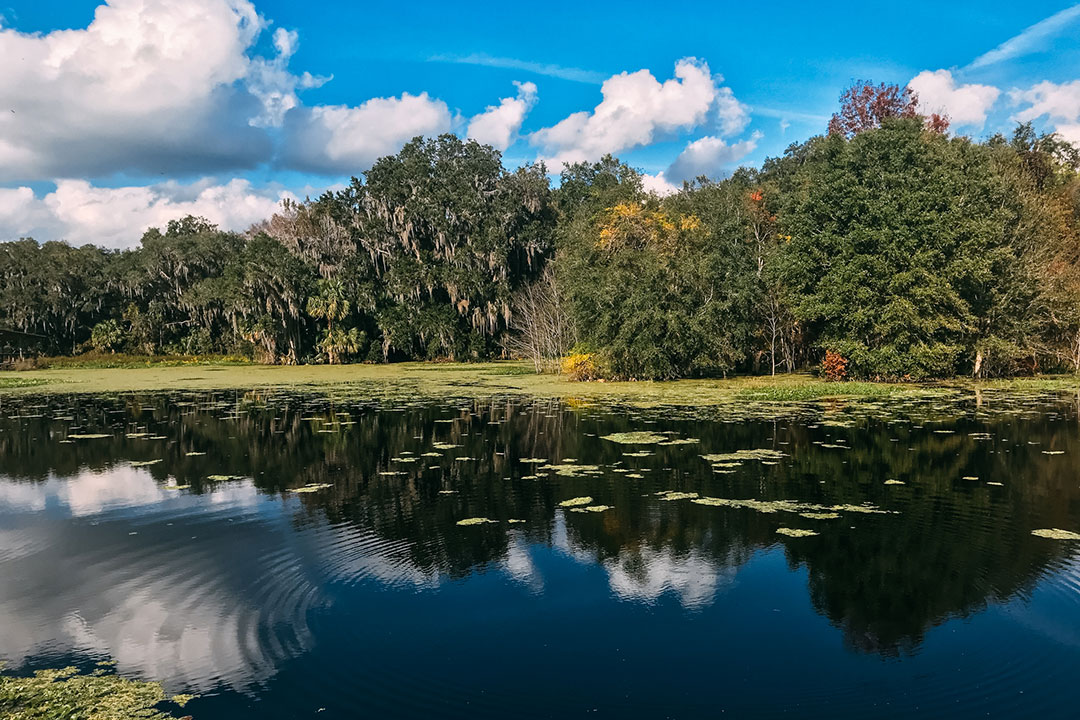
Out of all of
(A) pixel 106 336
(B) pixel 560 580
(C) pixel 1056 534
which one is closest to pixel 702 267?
(C) pixel 1056 534

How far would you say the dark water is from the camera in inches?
207

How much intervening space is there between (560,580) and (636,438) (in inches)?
330

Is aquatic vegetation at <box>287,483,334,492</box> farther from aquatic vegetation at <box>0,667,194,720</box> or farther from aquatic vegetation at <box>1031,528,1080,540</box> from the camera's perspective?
aquatic vegetation at <box>1031,528,1080,540</box>

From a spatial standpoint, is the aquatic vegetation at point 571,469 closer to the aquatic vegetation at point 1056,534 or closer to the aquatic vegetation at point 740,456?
the aquatic vegetation at point 740,456

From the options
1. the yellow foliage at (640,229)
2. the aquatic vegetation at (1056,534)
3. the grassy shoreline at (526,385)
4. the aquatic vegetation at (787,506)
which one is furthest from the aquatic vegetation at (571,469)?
the yellow foliage at (640,229)

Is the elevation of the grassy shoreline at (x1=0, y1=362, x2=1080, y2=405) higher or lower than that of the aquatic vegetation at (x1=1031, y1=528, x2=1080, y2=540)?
higher

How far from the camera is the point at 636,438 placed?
1552 centimetres

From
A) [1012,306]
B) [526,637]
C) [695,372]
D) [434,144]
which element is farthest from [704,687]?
[434,144]

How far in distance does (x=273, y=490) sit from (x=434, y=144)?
49.7m

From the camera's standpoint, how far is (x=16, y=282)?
61.0 m

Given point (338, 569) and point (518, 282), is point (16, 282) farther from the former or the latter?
point (338, 569)

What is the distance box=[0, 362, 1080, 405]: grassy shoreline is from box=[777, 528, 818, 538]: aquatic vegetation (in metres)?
13.1

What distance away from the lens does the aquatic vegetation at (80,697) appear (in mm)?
4883

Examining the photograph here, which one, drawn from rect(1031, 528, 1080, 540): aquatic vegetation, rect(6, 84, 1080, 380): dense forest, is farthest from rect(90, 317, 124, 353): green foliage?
rect(1031, 528, 1080, 540): aquatic vegetation
